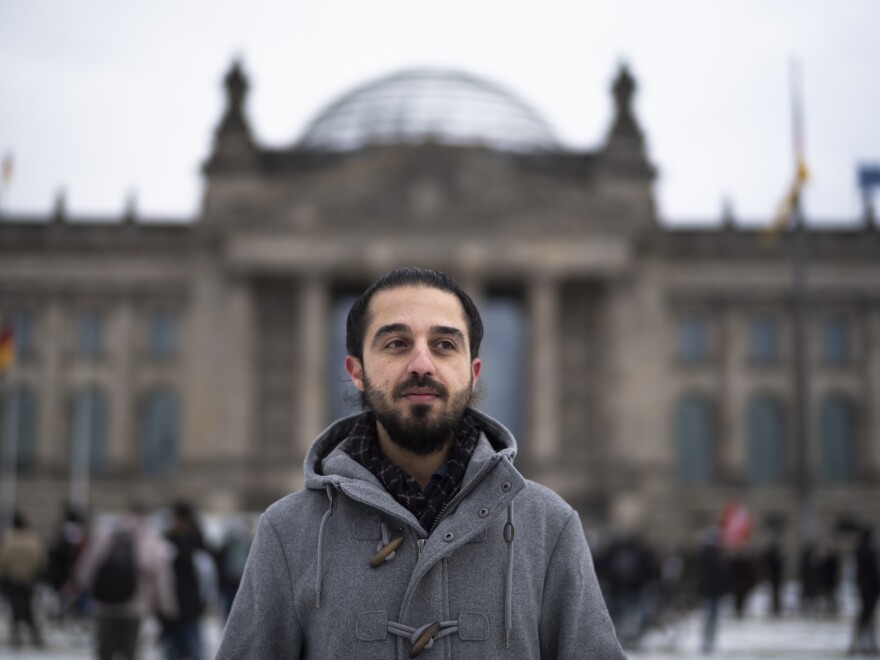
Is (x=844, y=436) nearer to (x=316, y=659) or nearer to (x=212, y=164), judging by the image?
(x=212, y=164)

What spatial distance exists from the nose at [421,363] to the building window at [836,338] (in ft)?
197

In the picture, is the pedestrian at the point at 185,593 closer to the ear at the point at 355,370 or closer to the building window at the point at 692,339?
the ear at the point at 355,370

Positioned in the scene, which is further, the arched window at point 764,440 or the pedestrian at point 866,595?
the arched window at point 764,440

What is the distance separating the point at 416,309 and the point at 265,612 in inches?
37.5

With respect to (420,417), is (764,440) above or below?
below

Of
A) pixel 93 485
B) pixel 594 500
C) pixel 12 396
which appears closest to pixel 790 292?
pixel 594 500

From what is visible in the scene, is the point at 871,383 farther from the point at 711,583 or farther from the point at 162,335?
the point at 711,583

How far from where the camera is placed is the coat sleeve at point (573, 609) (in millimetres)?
3250

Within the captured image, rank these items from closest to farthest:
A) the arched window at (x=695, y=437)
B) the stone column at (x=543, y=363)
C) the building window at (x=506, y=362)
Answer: the stone column at (x=543, y=363) → the building window at (x=506, y=362) → the arched window at (x=695, y=437)

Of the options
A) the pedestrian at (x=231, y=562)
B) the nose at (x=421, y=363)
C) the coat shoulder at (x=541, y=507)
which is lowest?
the pedestrian at (x=231, y=562)

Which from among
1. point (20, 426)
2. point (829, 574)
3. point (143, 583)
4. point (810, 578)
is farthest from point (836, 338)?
point (143, 583)

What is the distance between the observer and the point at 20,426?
59719mm

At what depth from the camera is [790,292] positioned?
59625mm

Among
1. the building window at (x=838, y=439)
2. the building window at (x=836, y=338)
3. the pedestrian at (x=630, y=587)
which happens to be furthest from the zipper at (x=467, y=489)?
the building window at (x=836, y=338)
